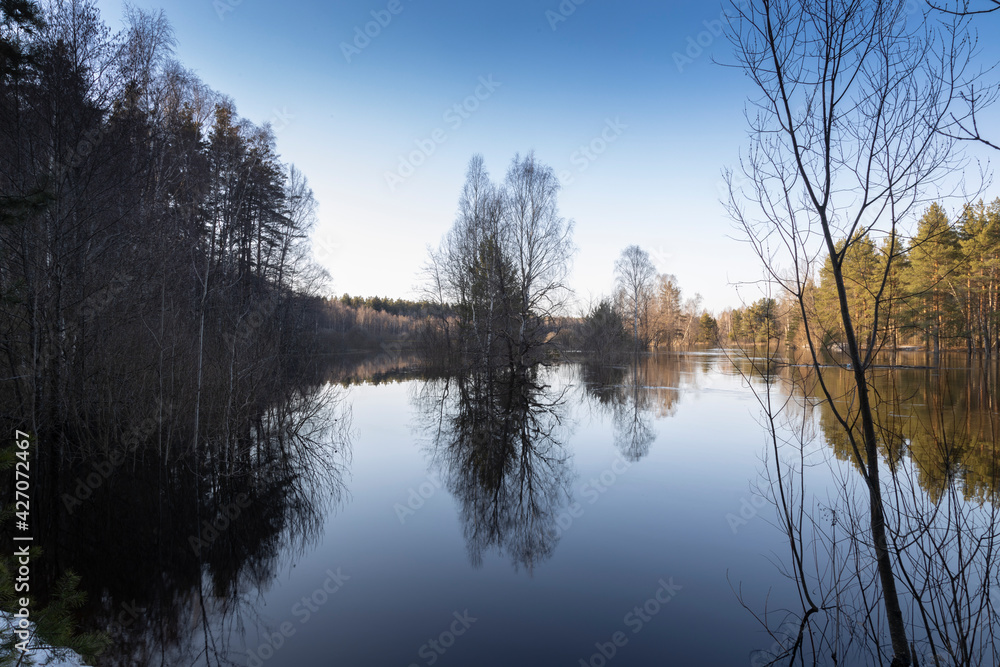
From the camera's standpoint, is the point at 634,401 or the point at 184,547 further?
the point at 634,401

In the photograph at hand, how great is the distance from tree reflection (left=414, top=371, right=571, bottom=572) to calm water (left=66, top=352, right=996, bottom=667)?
40mm

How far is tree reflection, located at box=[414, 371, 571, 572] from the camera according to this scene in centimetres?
566

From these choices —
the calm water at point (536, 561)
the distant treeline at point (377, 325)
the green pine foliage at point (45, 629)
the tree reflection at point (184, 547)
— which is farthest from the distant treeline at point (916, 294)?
the distant treeline at point (377, 325)

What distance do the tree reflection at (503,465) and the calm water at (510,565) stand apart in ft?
0.13

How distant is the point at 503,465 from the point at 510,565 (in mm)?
3447

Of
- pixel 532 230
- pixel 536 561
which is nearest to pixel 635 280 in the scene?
pixel 532 230

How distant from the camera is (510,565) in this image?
4.95 meters

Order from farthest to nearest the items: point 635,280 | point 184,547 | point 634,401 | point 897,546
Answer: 1. point 635,280
2. point 634,401
3. point 184,547
4. point 897,546

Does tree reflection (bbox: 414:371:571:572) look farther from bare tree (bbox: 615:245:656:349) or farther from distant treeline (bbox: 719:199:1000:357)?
bare tree (bbox: 615:245:656:349)

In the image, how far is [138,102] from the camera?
30.3ft

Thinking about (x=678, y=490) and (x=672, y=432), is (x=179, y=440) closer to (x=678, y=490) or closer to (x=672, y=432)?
(x=678, y=490)

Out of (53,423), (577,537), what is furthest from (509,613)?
(53,423)

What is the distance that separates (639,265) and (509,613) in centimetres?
3989

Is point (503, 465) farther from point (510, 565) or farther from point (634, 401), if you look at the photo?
point (634, 401)
